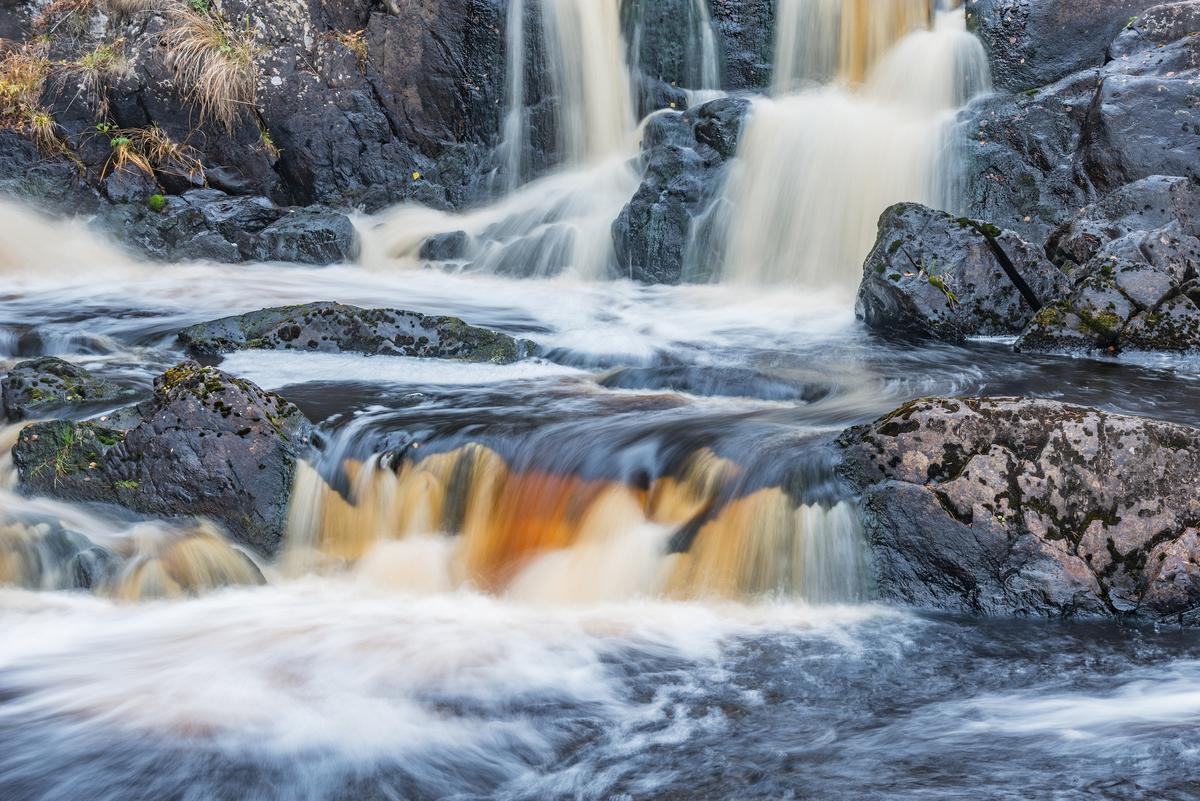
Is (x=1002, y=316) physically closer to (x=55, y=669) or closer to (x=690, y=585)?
(x=690, y=585)

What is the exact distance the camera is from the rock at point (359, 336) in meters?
7.93

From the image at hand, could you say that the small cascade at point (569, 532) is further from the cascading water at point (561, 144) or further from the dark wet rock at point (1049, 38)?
the dark wet rock at point (1049, 38)

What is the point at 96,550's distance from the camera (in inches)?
195

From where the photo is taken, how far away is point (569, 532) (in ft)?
16.8

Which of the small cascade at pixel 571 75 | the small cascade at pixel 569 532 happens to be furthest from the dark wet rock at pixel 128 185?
the small cascade at pixel 569 532

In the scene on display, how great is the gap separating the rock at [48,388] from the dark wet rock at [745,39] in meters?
8.50

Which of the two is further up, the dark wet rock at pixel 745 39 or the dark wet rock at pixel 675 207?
the dark wet rock at pixel 745 39

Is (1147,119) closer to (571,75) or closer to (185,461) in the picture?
(571,75)

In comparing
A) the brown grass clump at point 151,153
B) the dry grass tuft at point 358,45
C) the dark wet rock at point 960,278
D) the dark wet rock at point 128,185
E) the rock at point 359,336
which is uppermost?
the dry grass tuft at point 358,45

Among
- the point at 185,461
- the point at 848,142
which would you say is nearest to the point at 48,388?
the point at 185,461

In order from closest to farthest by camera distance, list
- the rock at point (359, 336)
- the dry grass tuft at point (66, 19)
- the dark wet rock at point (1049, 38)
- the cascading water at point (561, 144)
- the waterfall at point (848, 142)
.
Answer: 1. the rock at point (359, 336)
2. the waterfall at point (848, 142)
3. the dark wet rock at point (1049, 38)
4. the cascading water at point (561, 144)
5. the dry grass tuft at point (66, 19)

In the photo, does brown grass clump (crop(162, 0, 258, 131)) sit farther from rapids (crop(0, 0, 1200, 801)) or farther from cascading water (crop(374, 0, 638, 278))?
rapids (crop(0, 0, 1200, 801))

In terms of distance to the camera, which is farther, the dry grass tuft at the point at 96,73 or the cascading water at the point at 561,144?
the dry grass tuft at the point at 96,73

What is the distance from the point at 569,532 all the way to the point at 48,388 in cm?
343
